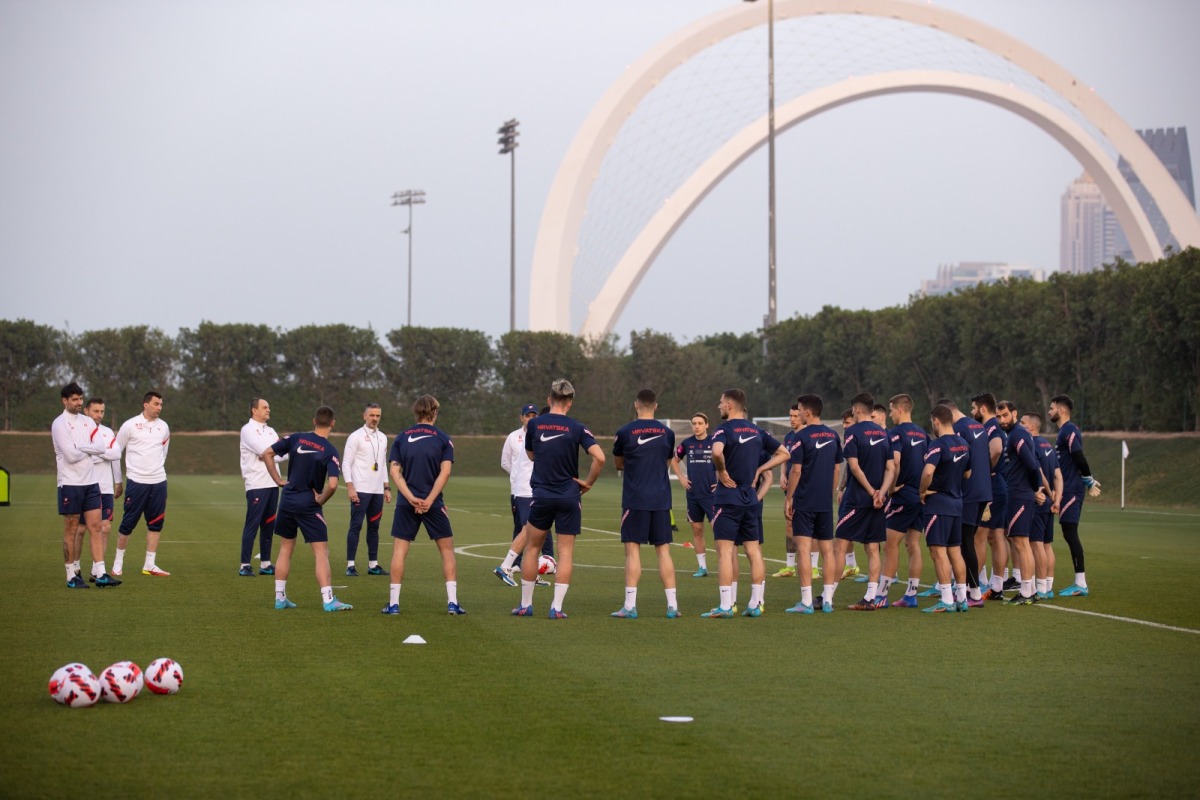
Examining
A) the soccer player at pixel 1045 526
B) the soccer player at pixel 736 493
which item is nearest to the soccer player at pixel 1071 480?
the soccer player at pixel 1045 526

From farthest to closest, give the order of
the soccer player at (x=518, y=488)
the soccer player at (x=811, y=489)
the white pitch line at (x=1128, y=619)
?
the soccer player at (x=518, y=488) → the soccer player at (x=811, y=489) → the white pitch line at (x=1128, y=619)

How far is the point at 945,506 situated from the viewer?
13.1 meters

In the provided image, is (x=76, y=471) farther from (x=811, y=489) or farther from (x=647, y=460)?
(x=811, y=489)

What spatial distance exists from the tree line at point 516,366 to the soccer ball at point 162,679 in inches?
1801

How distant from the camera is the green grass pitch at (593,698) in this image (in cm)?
655

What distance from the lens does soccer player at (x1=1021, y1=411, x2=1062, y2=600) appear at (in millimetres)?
14562

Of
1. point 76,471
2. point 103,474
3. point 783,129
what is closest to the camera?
point 76,471

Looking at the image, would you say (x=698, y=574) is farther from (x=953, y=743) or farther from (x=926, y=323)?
(x=926, y=323)

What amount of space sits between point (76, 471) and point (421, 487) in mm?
4329

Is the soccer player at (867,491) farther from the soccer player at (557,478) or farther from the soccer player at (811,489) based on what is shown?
the soccer player at (557,478)

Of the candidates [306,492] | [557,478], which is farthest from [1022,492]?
[306,492]

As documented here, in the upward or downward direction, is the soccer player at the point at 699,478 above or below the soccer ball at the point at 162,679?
above

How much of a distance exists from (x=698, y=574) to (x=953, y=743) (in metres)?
9.68

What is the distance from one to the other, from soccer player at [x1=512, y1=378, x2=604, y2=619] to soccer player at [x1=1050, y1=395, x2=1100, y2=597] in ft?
19.2
